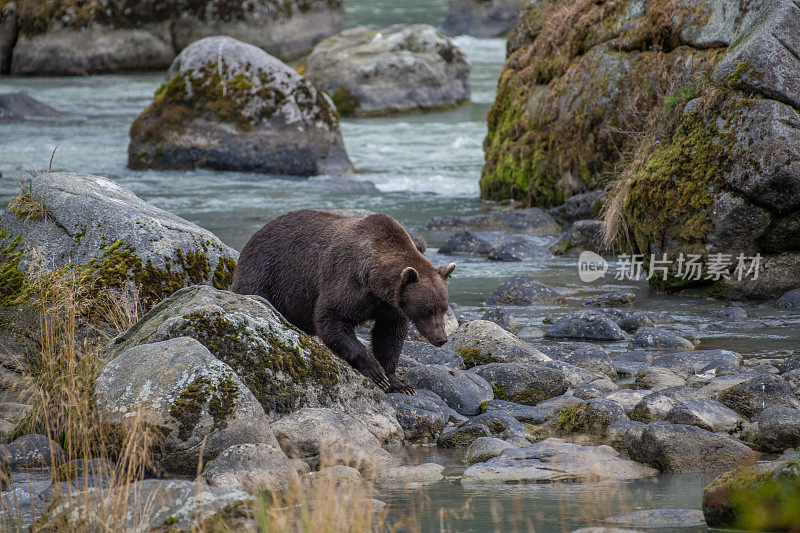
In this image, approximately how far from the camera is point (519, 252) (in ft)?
47.7

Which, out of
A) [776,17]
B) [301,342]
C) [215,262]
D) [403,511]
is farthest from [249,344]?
[776,17]

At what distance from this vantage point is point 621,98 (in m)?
15.3

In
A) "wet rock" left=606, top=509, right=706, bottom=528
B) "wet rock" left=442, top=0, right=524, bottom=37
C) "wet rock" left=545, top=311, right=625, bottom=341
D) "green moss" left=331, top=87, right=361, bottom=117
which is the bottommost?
"wet rock" left=545, top=311, right=625, bottom=341

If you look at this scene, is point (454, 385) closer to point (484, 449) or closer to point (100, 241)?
point (484, 449)

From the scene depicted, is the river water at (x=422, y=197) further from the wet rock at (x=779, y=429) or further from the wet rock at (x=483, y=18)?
the wet rock at (x=483, y=18)

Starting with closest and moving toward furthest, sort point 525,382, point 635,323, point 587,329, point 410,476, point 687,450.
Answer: point 410,476 < point 687,450 < point 525,382 < point 587,329 < point 635,323

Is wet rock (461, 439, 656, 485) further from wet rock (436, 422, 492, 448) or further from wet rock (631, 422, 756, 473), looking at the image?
wet rock (436, 422, 492, 448)

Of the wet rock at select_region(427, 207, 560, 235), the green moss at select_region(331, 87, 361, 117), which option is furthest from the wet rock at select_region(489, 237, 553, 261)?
the green moss at select_region(331, 87, 361, 117)

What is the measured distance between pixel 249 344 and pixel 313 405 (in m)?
0.67

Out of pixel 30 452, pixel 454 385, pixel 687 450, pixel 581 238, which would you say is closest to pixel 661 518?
pixel 687 450

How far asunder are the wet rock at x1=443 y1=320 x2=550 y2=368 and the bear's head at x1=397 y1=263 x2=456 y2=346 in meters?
1.76

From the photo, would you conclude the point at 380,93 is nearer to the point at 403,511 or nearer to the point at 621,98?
the point at 621,98

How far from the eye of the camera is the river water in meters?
5.53

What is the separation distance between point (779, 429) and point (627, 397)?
1.54 meters
